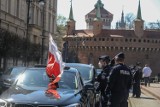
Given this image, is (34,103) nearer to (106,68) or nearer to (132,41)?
(106,68)

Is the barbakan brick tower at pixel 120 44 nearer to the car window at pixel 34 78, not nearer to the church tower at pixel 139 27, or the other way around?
the church tower at pixel 139 27

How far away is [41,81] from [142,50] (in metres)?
89.6

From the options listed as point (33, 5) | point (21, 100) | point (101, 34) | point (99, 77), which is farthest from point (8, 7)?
point (101, 34)

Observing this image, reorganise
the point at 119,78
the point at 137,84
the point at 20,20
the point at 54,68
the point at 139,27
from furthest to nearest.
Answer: the point at 139,27, the point at 20,20, the point at 137,84, the point at 119,78, the point at 54,68

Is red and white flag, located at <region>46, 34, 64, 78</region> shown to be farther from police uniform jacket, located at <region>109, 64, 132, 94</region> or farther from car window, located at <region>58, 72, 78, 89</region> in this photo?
police uniform jacket, located at <region>109, 64, 132, 94</region>

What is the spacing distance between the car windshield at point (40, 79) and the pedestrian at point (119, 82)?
0.82 meters

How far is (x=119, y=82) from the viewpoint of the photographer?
982 centimetres

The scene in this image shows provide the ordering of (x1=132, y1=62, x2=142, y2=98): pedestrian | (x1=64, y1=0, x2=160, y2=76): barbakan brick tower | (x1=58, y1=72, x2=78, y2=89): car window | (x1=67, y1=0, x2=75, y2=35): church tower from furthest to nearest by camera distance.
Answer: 1. (x1=67, y1=0, x2=75, y2=35): church tower
2. (x1=64, y1=0, x2=160, y2=76): barbakan brick tower
3. (x1=132, y1=62, x2=142, y2=98): pedestrian
4. (x1=58, y1=72, x2=78, y2=89): car window

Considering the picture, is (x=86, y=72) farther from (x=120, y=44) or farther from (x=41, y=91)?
(x=120, y=44)

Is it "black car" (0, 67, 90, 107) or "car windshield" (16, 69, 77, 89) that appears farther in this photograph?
"car windshield" (16, 69, 77, 89)

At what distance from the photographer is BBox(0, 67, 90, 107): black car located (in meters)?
8.25

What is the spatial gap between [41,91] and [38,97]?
0.54 metres

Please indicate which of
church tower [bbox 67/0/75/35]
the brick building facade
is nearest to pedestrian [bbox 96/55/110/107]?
the brick building facade

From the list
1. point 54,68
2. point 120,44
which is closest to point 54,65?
point 54,68
